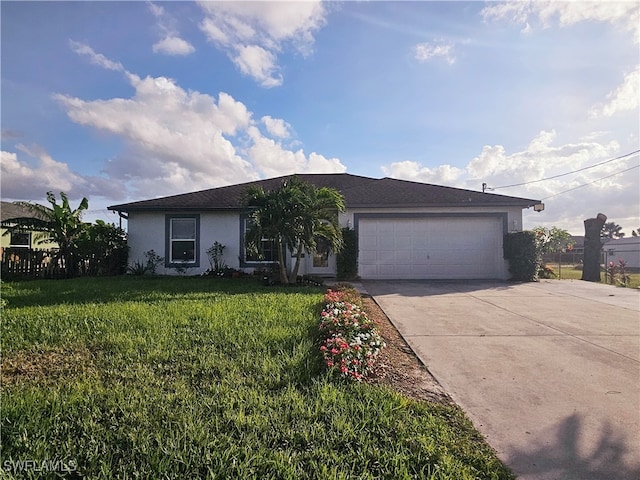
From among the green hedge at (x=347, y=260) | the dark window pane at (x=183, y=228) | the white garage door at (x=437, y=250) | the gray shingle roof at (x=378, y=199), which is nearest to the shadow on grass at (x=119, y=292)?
the green hedge at (x=347, y=260)

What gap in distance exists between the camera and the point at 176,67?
981 centimetres

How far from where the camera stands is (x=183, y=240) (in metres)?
13.8

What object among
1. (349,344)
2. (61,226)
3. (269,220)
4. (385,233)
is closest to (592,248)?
(385,233)

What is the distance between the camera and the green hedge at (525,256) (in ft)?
Result: 41.5

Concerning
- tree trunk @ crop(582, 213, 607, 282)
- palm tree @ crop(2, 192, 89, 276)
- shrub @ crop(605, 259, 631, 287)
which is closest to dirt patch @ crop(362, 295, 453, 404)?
shrub @ crop(605, 259, 631, 287)

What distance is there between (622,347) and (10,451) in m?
6.75

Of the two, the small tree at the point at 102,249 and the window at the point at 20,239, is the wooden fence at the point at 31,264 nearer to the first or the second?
the small tree at the point at 102,249

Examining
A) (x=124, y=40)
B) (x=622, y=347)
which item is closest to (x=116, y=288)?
(x=124, y=40)

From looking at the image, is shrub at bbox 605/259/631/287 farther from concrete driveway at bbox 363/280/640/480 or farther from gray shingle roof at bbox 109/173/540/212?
concrete driveway at bbox 363/280/640/480

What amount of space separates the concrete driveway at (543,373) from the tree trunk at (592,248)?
767cm

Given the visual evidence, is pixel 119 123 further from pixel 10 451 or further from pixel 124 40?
pixel 10 451

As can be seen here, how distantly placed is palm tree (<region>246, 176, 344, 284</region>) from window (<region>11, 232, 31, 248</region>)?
1908 centimetres

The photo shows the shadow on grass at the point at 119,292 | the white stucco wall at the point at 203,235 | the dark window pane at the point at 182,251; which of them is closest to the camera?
the shadow on grass at the point at 119,292

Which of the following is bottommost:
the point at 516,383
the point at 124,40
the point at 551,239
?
the point at 516,383
